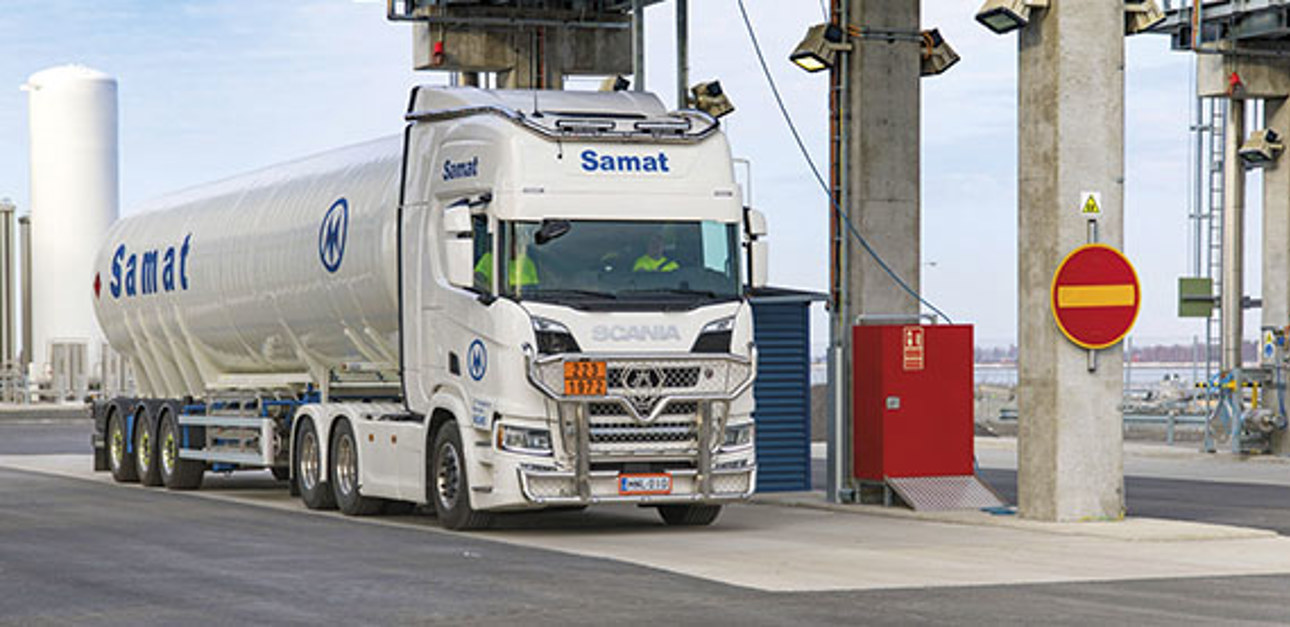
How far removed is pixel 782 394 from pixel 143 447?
963 cm

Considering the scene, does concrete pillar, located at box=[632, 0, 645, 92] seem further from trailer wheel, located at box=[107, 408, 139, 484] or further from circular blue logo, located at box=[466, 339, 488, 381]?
trailer wheel, located at box=[107, 408, 139, 484]

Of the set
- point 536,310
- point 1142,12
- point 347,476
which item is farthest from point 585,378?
point 1142,12

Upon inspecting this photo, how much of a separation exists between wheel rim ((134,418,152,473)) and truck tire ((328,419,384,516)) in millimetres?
6851

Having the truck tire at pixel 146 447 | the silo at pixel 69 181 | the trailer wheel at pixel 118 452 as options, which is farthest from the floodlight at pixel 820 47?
the silo at pixel 69 181

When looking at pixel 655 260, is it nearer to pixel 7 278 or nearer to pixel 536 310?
pixel 536 310

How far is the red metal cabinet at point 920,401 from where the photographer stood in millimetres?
22547

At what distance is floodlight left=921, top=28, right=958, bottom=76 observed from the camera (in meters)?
23.4

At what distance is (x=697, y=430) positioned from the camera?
19219 mm

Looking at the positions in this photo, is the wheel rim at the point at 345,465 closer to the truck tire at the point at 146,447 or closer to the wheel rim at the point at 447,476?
the wheel rim at the point at 447,476

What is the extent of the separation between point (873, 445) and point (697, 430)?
13.4 ft

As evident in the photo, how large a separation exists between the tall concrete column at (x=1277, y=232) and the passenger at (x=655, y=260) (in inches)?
754

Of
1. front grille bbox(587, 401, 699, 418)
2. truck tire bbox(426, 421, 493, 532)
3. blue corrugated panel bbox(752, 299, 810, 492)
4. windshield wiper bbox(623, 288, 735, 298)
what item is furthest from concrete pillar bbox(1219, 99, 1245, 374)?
truck tire bbox(426, 421, 493, 532)

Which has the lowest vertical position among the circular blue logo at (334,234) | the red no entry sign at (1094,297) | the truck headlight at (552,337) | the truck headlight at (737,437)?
the truck headlight at (737,437)

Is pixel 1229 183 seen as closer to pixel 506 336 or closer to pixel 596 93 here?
pixel 596 93
